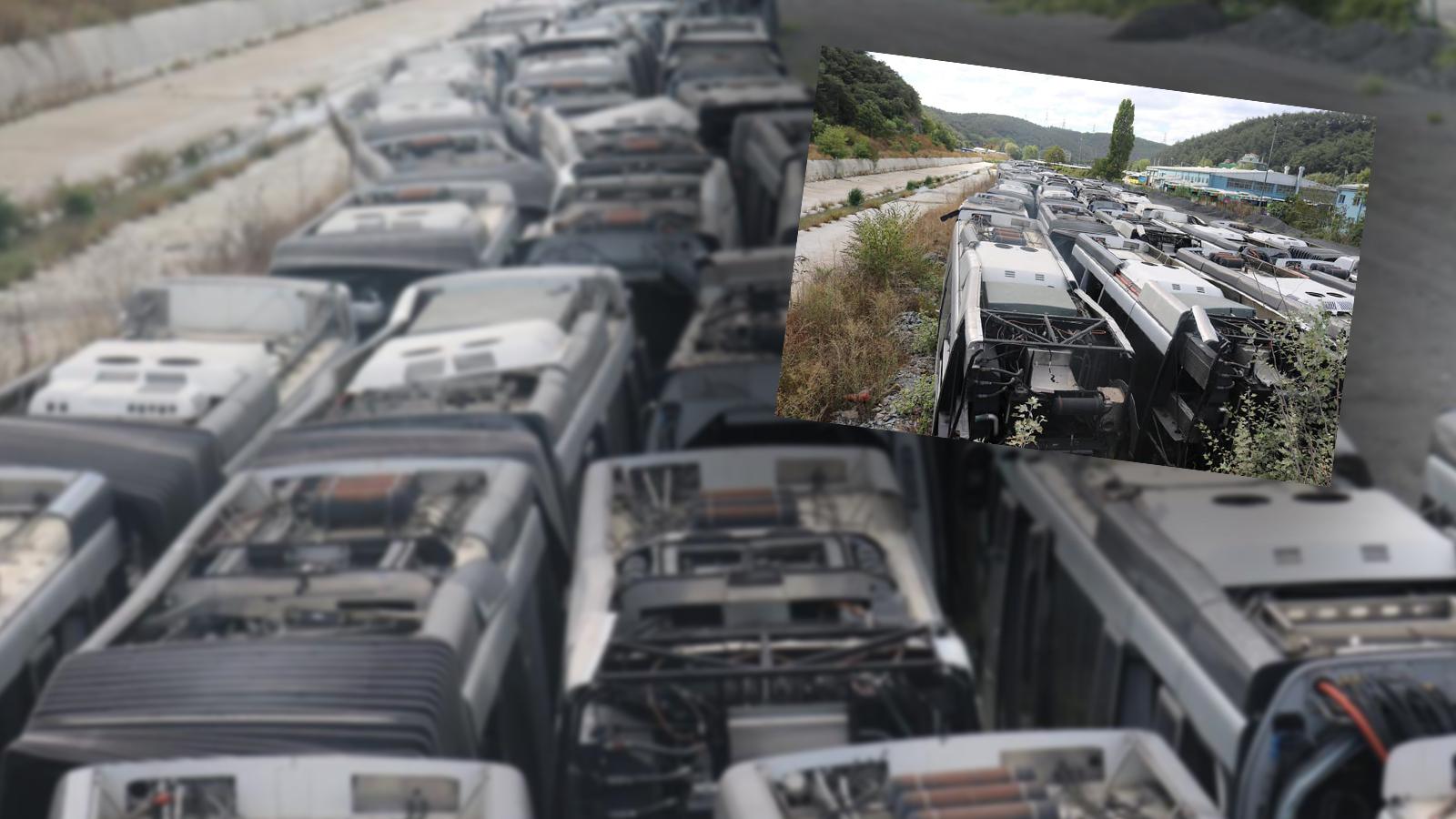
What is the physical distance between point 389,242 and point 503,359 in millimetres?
256

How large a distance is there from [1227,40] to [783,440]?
3.59 feet

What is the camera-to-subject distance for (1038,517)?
6.25ft

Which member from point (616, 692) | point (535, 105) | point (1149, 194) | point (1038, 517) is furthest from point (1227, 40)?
point (616, 692)

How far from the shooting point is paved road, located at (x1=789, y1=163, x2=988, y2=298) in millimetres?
1830

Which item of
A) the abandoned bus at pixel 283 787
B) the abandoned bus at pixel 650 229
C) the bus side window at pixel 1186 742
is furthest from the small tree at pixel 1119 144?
the abandoned bus at pixel 283 787

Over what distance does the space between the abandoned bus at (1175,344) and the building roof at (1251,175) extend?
0.20 metres

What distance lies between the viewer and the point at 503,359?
5.39ft

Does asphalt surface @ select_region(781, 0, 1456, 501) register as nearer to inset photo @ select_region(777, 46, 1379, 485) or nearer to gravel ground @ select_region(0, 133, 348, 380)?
inset photo @ select_region(777, 46, 1379, 485)

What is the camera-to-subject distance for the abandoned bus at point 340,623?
152 cm

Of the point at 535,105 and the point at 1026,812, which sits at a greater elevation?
the point at 535,105

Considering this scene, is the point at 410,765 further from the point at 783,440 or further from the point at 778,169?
the point at 778,169

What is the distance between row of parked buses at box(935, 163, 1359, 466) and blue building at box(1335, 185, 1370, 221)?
0.25ft

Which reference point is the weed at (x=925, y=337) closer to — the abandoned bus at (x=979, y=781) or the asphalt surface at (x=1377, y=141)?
the asphalt surface at (x=1377, y=141)

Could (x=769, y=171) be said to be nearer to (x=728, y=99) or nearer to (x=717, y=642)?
(x=728, y=99)
